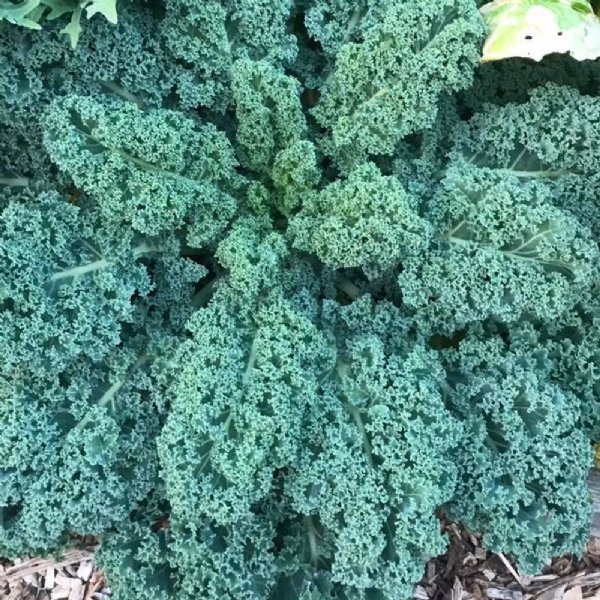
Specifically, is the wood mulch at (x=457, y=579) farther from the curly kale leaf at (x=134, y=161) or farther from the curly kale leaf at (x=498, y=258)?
the curly kale leaf at (x=134, y=161)

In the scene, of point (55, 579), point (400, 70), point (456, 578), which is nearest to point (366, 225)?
point (400, 70)

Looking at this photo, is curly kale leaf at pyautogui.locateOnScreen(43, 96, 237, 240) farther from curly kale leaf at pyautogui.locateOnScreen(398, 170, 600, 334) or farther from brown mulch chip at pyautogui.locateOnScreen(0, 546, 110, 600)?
brown mulch chip at pyautogui.locateOnScreen(0, 546, 110, 600)

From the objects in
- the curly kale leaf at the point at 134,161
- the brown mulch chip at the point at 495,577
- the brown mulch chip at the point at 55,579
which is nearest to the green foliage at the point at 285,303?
the curly kale leaf at the point at 134,161

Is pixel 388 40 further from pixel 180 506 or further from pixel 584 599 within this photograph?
pixel 584 599

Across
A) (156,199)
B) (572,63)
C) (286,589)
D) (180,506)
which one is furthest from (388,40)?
(286,589)

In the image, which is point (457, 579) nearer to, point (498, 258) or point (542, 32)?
point (498, 258)

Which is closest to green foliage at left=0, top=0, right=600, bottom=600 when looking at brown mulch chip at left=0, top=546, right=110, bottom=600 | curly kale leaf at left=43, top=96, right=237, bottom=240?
curly kale leaf at left=43, top=96, right=237, bottom=240

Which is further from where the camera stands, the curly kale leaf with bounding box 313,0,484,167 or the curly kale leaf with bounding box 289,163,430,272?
the curly kale leaf with bounding box 313,0,484,167
